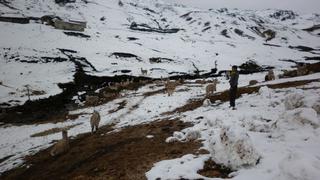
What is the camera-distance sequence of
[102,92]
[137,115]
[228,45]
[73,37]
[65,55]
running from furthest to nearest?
[228,45] → [73,37] → [65,55] → [102,92] → [137,115]

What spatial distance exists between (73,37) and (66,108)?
58.2m

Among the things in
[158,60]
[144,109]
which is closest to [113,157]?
[144,109]

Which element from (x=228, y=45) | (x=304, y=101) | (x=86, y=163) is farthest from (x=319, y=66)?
(x=228, y=45)

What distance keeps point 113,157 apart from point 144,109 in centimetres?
1461

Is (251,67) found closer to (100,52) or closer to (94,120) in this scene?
(100,52)

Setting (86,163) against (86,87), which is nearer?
(86,163)

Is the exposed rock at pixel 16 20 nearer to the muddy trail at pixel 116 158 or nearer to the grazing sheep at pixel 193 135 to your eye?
the muddy trail at pixel 116 158

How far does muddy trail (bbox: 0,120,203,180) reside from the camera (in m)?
10.7

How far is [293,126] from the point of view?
10.3 meters

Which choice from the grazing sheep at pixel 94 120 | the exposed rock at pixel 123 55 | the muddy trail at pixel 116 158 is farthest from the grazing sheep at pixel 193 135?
the exposed rock at pixel 123 55

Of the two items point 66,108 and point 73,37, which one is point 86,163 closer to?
point 66,108

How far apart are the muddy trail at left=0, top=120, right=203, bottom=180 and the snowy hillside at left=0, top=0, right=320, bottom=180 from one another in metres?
0.08

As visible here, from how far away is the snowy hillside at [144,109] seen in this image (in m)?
9.18

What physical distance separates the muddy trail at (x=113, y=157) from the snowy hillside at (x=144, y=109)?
78mm
